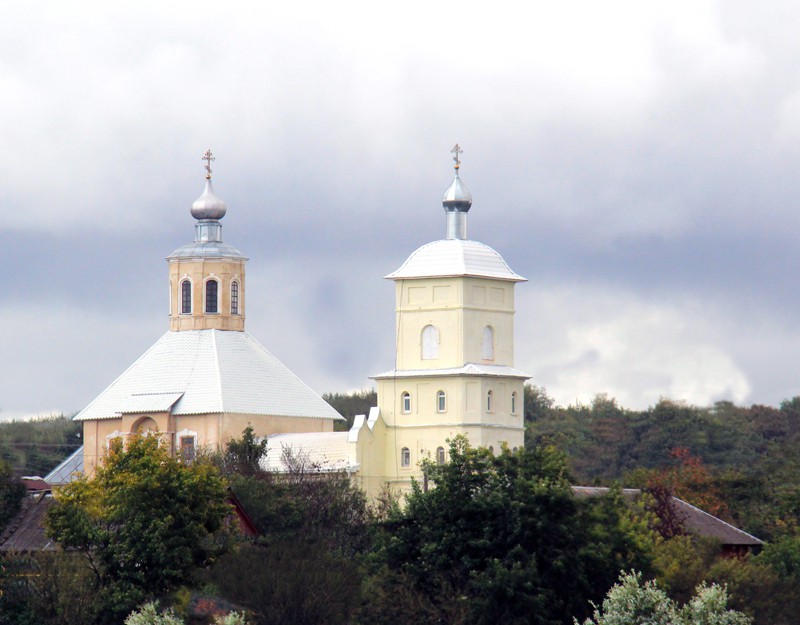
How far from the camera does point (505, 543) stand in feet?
153

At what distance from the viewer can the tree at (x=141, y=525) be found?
45875 millimetres

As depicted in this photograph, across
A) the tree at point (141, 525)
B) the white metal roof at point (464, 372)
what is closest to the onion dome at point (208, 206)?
the white metal roof at point (464, 372)

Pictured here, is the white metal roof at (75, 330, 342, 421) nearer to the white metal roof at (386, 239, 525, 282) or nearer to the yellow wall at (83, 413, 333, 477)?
the yellow wall at (83, 413, 333, 477)

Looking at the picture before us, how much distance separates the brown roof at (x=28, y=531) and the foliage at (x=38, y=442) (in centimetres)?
3799

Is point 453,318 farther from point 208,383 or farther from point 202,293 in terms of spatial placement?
point 202,293

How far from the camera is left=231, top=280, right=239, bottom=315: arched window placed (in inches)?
3349

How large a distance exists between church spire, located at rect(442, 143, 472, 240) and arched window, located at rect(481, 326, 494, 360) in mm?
3472

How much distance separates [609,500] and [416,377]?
1097 inches

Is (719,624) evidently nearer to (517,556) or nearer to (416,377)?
(517,556)

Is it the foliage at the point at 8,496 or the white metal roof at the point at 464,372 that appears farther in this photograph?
the white metal roof at the point at 464,372

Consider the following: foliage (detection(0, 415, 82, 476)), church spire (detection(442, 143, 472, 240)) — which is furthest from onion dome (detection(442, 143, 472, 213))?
foliage (detection(0, 415, 82, 476))

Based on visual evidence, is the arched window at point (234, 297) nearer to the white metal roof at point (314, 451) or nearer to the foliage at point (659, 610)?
the white metal roof at point (314, 451)

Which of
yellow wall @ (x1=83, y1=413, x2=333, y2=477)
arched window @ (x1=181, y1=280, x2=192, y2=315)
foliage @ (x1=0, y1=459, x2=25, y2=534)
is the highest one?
arched window @ (x1=181, y1=280, x2=192, y2=315)

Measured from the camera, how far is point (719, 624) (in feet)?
127
